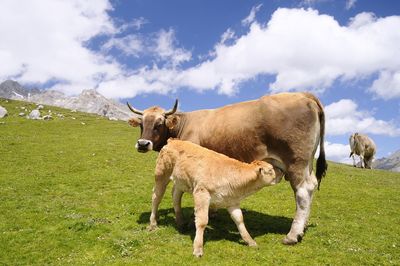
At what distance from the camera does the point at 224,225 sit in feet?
50.4

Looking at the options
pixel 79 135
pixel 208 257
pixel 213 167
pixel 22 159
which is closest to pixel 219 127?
pixel 213 167

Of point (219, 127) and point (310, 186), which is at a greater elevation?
point (219, 127)

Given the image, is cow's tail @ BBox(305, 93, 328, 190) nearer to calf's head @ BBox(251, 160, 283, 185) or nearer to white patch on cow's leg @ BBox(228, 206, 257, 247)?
calf's head @ BBox(251, 160, 283, 185)

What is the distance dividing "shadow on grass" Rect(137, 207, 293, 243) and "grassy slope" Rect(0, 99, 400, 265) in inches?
1.5

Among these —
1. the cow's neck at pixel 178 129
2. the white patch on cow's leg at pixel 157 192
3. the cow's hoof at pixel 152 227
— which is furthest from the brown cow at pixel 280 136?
the cow's hoof at pixel 152 227

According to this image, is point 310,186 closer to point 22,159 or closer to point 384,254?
point 384,254

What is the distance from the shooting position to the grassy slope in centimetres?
1252

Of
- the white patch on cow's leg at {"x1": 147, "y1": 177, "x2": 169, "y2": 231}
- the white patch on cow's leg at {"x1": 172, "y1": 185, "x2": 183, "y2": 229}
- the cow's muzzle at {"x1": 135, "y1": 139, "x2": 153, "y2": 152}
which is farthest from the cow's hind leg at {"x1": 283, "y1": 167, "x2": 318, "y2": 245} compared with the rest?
the cow's muzzle at {"x1": 135, "y1": 139, "x2": 153, "y2": 152}

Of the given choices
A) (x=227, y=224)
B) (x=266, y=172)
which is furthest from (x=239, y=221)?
(x=227, y=224)

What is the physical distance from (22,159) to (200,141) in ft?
73.5

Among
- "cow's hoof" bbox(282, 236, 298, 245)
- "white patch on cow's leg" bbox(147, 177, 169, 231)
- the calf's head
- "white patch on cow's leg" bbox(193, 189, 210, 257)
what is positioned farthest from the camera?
"white patch on cow's leg" bbox(147, 177, 169, 231)

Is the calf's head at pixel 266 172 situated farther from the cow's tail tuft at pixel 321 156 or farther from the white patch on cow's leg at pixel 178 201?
the white patch on cow's leg at pixel 178 201

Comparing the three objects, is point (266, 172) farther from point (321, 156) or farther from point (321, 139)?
point (321, 156)

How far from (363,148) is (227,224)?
32.1 m
